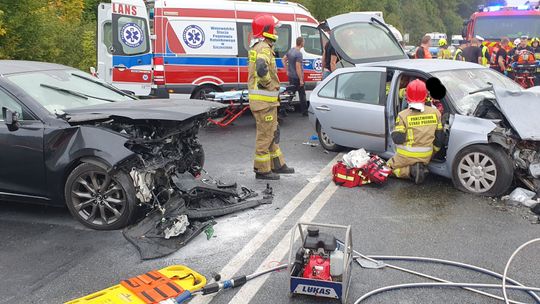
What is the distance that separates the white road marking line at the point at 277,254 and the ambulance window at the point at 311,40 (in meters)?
7.05

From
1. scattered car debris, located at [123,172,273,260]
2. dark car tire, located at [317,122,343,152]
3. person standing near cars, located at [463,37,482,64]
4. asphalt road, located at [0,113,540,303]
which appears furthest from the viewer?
person standing near cars, located at [463,37,482,64]

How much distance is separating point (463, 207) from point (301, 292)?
2672mm

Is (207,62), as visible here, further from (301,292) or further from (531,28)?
(531,28)

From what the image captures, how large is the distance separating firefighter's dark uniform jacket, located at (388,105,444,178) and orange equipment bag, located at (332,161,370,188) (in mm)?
527

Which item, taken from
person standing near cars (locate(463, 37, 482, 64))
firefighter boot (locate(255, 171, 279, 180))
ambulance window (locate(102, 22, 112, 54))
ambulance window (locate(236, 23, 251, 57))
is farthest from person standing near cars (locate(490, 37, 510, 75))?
ambulance window (locate(102, 22, 112, 54))

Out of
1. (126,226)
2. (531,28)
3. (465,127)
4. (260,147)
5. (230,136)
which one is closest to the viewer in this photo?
(126,226)

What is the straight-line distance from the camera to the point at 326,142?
7961 mm

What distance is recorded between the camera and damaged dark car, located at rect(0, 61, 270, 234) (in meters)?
4.60

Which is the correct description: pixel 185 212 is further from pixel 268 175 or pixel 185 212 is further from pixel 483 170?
pixel 483 170

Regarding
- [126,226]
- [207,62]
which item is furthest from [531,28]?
[126,226]

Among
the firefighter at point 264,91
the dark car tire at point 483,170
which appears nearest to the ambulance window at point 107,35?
the firefighter at point 264,91

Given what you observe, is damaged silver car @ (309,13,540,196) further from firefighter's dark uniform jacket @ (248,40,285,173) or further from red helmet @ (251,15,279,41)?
red helmet @ (251,15,279,41)

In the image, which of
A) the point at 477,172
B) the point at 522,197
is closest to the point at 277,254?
the point at 477,172

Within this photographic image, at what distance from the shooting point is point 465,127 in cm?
563
